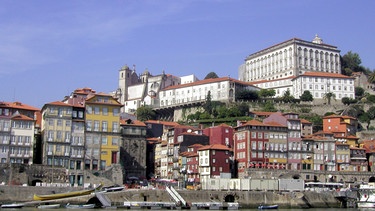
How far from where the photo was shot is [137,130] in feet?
306

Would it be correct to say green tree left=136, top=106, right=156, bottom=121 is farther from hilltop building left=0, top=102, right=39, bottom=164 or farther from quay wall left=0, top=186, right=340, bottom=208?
quay wall left=0, top=186, right=340, bottom=208

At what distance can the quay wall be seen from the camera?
6780 centimetres

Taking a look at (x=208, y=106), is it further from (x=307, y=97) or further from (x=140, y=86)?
(x=140, y=86)

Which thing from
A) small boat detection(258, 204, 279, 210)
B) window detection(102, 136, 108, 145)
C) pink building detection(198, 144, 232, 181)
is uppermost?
window detection(102, 136, 108, 145)

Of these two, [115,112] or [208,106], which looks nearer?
[115,112]

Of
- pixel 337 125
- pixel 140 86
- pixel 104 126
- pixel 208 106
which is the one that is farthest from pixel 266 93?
pixel 104 126

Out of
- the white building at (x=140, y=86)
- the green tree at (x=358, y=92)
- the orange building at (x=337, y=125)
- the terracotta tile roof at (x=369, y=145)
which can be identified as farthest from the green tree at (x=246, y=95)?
the terracotta tile roof at (x=369, y=145)

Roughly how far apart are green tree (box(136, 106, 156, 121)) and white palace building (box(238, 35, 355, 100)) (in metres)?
35.8

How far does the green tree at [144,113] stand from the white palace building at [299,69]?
117 ft

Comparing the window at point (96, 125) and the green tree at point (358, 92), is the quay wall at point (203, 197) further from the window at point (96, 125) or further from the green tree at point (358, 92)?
the green tree at point (358, 92)

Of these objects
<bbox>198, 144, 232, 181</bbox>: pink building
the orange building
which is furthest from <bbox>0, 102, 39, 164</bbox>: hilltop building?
the orange building

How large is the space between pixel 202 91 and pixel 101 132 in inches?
2757

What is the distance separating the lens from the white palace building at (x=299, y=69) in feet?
496

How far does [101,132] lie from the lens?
83.4 metres
